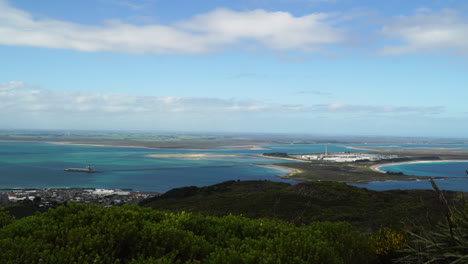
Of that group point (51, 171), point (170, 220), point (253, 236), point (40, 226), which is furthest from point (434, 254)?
point (51, 171)

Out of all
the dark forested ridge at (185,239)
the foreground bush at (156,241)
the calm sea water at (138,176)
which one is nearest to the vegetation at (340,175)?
the calm sea water at (138,176)

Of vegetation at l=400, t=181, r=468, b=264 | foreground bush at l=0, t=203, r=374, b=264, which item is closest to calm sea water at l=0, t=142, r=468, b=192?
foreground bush at l=0, t=203, r=374, b=264

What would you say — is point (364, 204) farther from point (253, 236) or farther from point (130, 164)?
point (130, 164)

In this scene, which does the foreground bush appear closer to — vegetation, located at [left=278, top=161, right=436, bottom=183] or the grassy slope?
the grassy slope

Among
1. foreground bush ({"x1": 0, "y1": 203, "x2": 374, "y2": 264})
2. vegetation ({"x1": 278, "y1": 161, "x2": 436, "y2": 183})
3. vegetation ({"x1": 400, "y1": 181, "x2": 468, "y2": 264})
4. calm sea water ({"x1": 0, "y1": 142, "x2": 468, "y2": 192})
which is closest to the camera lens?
foreground bush ({"x1": 0, "y1": 203, "x2": 374, "y2": 264})

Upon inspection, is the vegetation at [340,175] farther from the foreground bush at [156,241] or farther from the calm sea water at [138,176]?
the foreground bush at [156,241]

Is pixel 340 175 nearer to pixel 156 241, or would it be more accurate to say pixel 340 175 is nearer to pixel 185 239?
pixel 185 239
